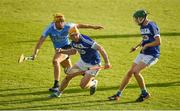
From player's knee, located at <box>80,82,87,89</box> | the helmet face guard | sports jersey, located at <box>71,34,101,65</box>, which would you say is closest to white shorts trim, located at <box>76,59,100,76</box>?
sports jersey, located at <box>71,34,101,65</box>

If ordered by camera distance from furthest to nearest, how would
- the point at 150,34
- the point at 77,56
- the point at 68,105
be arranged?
the point at 77,56 → the point at 150,34 → the point at 68,105

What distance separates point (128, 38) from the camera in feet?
60.6

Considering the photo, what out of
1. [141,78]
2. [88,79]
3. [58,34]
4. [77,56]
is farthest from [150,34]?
[77,56]

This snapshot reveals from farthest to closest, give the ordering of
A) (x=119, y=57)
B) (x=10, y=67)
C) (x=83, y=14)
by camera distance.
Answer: (x=83, y=14)
(x=119, y=57)
(x=10, y=67)

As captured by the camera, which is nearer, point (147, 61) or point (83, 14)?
point (147, 61)

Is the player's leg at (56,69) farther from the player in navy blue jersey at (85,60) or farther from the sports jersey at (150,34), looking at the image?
the sports jersey at (150,34)

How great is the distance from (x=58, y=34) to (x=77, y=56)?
3.53m

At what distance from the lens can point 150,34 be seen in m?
11.7

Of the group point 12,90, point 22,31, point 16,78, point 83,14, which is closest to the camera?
point 12,90

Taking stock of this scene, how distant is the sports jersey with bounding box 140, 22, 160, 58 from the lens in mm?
11647

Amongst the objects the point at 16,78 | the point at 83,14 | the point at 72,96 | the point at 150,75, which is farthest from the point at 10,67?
the point at 83,14

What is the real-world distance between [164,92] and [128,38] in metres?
6.07

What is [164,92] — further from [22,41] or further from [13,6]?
[13,6]

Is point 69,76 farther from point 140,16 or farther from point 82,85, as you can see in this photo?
point 140,16
